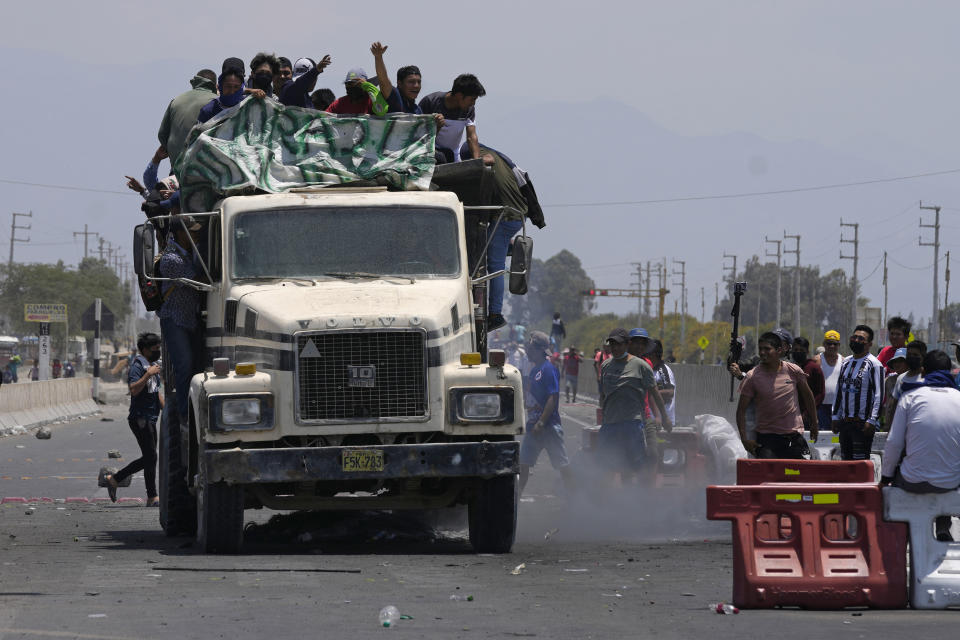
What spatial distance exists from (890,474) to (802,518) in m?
0.65

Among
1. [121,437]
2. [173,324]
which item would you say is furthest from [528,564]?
[121,437]

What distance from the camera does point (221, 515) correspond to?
11688 mm

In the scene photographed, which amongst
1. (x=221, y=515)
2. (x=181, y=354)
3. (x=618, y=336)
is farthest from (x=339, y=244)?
(x=618, y=336)

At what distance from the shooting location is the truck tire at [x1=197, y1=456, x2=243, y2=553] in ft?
38.2

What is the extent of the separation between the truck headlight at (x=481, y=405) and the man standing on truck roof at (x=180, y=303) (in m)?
2.53

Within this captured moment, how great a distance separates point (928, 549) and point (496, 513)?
3.64 m

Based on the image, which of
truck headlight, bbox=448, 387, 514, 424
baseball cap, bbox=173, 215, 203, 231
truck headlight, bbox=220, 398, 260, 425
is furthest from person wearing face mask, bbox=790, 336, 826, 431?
truck headlight, bbox=220, 398, 260, 425

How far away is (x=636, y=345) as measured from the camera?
1733 centimetres

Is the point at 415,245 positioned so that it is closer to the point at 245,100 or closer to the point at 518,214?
the point at 518,214

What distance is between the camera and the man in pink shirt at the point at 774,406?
13.2 meters

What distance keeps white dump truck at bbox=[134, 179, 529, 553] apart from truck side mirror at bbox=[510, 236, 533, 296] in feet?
0.07

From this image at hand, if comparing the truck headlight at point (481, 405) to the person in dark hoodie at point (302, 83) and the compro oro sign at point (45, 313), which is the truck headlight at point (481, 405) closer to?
the person in dark hoodie at point (302, 83)

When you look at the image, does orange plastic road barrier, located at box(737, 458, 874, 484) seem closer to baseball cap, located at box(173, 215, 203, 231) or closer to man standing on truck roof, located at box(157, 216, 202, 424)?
man standing on truck roof, located at box(157, 216, 202, 424)

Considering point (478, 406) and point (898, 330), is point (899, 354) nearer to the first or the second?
point (898, 330)
